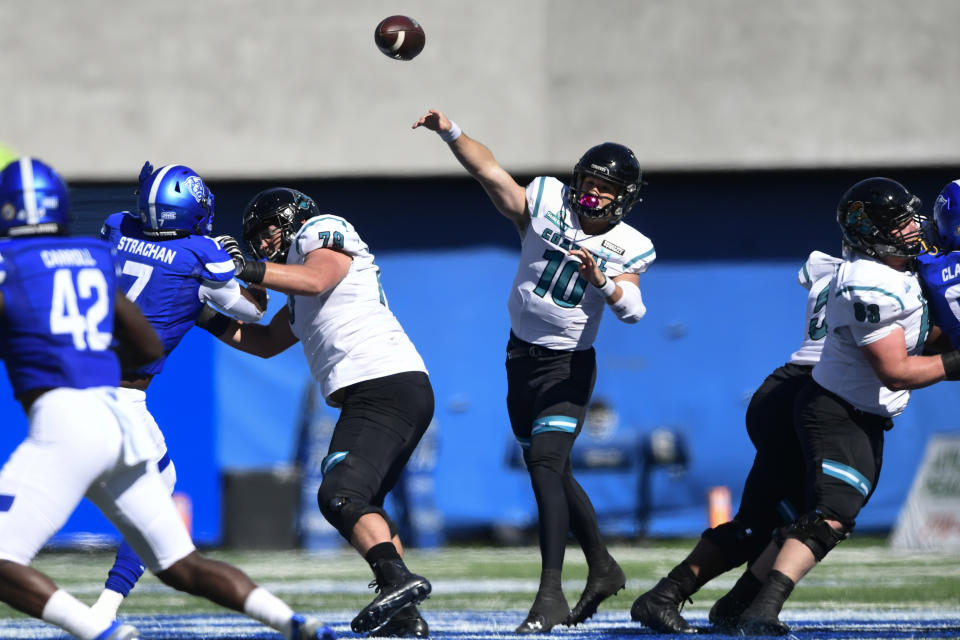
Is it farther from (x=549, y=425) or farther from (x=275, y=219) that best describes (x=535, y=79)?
(x=549, y=425)

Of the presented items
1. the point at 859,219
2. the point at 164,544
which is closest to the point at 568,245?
the point at 859,219

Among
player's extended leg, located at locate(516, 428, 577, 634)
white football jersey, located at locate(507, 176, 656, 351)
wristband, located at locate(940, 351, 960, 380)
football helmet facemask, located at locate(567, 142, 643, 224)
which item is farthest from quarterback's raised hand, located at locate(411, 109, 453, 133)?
wristband, located at locate(940, 351, 960, 380)

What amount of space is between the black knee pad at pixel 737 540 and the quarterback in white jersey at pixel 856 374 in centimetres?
36

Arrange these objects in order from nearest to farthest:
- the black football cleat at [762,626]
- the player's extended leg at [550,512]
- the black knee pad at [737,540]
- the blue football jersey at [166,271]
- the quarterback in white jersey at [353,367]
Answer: the black football cleat at [762,626] < the quarterback in white jersey at [353,367] < the player's extended leg at [550,512] < the blue football jersey at [166,271] < the black knee pad at [737,540]

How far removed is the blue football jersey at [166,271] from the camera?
5.15 m

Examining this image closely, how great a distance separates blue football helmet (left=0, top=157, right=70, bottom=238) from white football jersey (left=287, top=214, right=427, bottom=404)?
1.35m

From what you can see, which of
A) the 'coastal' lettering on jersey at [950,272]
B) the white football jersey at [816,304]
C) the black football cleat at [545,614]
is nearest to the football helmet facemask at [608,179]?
the white football jersey at [816,304]

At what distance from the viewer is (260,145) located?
40.5 ft

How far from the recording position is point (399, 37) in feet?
19.2

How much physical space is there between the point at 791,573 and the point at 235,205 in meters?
8.45

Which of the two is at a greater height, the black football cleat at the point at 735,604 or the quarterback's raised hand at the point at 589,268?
the quarterback's raised hand at the point at 589,268

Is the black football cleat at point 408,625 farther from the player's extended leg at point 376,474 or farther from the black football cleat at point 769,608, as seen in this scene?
the black football cleat at point 769,608

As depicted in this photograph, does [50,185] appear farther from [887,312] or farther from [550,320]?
[887,312]

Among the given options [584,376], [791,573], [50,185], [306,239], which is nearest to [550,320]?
[584,376]
